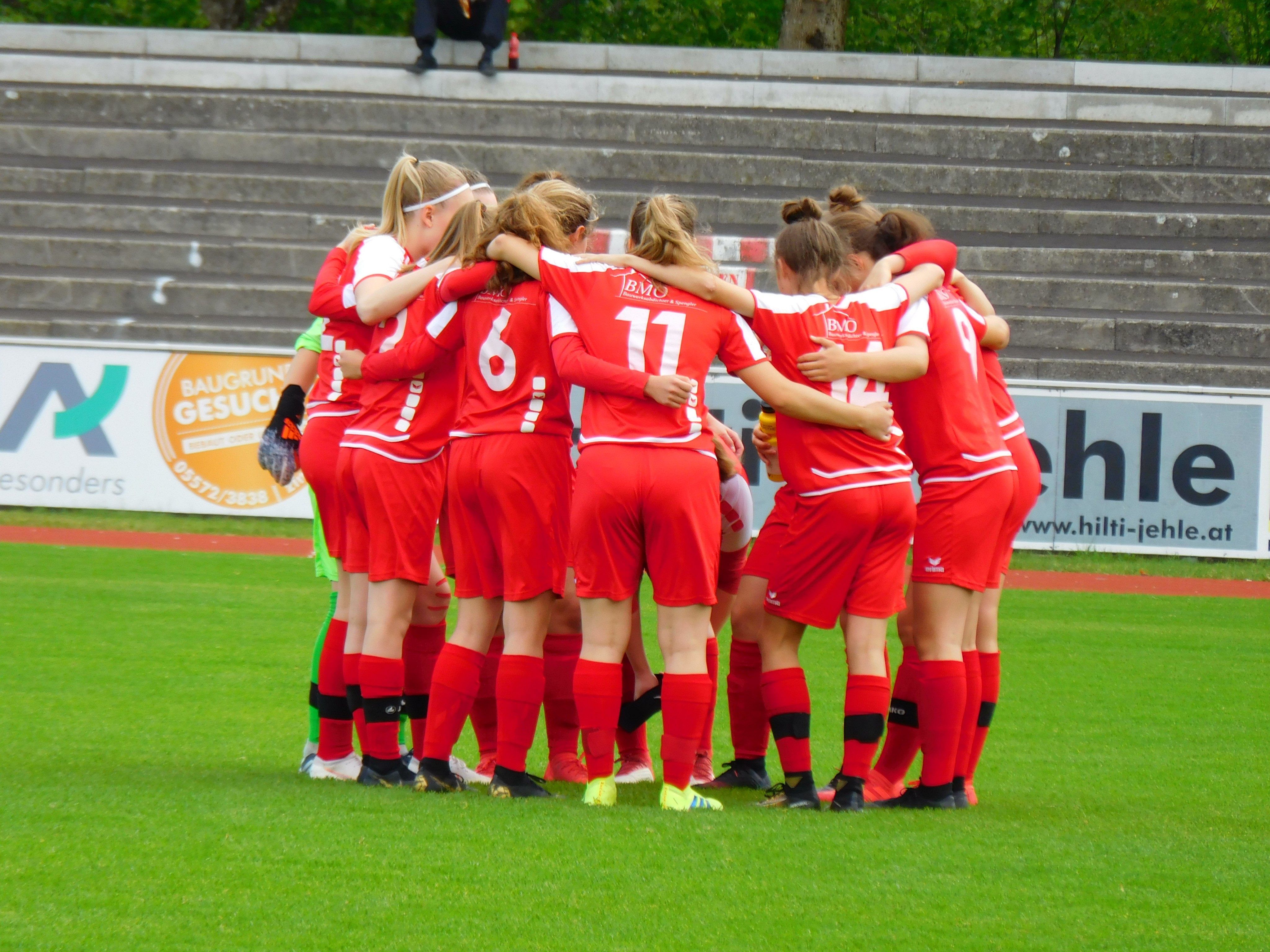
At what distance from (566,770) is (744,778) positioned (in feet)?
2.22

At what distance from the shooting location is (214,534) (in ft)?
43.1

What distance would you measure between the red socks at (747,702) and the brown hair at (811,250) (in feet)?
4.57

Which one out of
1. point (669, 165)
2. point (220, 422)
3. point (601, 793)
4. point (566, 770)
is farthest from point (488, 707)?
point (669, 165)

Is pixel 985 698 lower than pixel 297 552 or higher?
higher

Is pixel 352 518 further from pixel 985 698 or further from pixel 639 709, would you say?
pixel 985 698

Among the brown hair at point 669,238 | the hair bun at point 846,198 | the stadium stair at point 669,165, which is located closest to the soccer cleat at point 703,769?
the brown hair at point 669,238

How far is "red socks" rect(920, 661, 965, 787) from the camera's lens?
15.9 ft

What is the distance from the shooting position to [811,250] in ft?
16.0

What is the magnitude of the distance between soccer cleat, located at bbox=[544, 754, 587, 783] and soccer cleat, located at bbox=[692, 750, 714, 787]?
1.40ft

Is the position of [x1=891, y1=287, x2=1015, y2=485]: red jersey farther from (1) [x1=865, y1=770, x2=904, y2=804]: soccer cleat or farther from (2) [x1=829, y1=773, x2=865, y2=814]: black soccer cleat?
(1) [x1=865, y1=770, x2=904, y2=804]: soccer cleat

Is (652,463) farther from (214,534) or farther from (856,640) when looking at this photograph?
(214,534)

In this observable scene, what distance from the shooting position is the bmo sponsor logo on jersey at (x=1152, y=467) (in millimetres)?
12812

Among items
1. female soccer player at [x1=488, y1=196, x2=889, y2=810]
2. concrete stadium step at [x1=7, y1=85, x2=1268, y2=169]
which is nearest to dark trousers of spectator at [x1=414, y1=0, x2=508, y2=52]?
concrete stadium step at [x1=7, y1=85, x2=1268, y2=169]

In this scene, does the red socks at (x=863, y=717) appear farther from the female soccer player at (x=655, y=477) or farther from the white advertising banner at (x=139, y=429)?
the white advertising banner at (x=139, y=429)
